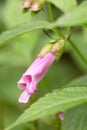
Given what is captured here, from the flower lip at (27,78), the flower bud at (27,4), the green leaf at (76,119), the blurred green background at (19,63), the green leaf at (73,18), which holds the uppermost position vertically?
the green leaf at (73,18)

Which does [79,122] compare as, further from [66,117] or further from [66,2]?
[66,2]

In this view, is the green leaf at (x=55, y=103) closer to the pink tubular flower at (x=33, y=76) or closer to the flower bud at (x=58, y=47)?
the pink tubular flower at (x=33, y=76)

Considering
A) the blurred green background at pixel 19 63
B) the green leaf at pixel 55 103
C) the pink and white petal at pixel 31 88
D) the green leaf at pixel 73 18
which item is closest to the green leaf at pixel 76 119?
the pink and white petal at pixel 31 88

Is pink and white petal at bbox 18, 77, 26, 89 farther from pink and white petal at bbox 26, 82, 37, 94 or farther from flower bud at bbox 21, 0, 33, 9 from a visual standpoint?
flower bud at bbox 21, 0, 33, 9

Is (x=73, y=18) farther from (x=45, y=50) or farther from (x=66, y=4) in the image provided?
(x=45, y=50)

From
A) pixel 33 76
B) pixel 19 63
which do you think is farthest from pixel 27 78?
pixel 19 63
